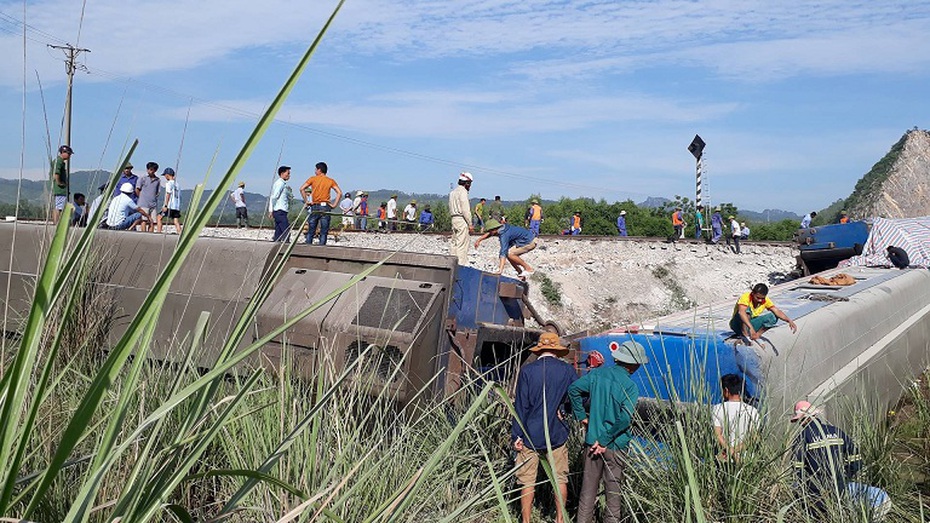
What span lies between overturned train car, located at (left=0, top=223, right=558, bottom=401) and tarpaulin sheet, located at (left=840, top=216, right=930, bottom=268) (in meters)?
11.4

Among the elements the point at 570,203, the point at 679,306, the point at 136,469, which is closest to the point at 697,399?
the point at 136,469

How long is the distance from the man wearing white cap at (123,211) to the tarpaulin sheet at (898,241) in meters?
13.4

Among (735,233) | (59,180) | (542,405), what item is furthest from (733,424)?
(735,233)

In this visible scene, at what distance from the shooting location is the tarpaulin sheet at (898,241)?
699 inches

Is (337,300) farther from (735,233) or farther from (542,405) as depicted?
(735,233)

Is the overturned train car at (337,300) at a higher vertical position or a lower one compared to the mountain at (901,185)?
lower

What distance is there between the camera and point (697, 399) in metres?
5.96

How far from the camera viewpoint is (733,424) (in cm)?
586

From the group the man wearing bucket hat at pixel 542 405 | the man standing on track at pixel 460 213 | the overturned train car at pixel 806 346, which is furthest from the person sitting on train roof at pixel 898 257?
the man wearing bucket hat at pixel 542 405

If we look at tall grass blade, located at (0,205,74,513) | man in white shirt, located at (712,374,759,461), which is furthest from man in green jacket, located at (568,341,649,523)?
tall grass blade, located at (0,205,74,513)

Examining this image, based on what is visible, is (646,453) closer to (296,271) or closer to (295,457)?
(295,457)

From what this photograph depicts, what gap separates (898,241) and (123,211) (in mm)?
14414

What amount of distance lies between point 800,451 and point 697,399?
0.93m

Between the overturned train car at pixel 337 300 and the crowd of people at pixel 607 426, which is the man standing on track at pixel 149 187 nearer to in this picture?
the overturned train car at pixel 337 300
